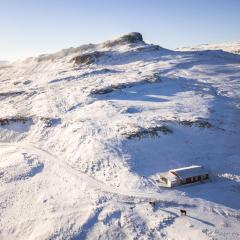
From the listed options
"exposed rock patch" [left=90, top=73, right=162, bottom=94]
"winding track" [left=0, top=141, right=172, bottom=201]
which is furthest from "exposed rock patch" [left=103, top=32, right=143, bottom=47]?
"winding track" [left=0, top=141, right=172, bottom=201]

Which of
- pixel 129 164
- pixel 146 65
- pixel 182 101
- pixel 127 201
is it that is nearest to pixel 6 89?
pixel 146 65

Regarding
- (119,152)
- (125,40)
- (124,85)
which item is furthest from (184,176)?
(125,40)

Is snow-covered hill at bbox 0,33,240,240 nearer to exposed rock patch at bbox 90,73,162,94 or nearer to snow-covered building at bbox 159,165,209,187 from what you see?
exposed rock patch at bbox 90,73,162,94

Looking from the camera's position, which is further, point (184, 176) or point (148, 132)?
point (148, 132)

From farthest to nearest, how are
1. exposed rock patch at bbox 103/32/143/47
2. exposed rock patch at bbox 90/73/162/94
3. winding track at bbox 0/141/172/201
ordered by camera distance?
exposed rock patch at bbox 103/32/143/47, exposed rock patch at bbox 90/73/162/94, winding track at bbox 0/141/172/201

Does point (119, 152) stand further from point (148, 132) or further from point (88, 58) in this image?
point (88, 58)

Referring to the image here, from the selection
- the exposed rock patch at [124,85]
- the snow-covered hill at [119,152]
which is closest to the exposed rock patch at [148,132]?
the snow-covered hill at [119,152]
